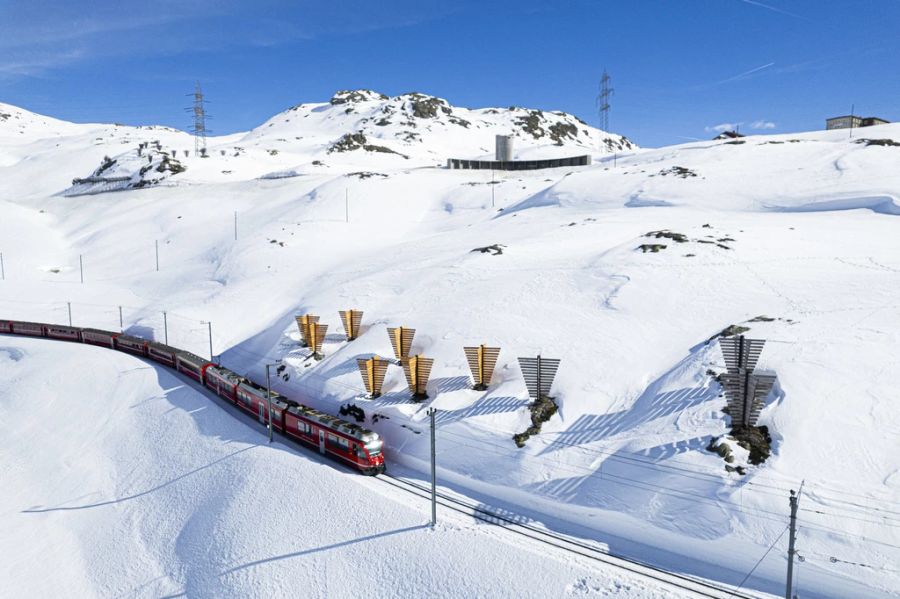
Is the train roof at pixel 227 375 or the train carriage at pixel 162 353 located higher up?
the train roof at pixel 227 375

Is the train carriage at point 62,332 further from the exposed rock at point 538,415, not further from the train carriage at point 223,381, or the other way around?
the exposed rock at point 538,415

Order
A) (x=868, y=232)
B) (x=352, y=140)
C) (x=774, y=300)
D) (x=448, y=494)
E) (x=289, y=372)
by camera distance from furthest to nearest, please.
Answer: (x=352, y=140)
(x=868, y=232)
(x=289, y=372)
(x=774, y=300)
(x=448, y=494)

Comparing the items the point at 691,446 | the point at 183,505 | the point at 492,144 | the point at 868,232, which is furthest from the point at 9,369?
the point at 492,144

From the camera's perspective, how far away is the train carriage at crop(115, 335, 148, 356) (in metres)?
45.3

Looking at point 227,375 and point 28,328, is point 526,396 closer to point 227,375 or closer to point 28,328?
point 227,375

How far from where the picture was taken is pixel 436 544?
18328 mm

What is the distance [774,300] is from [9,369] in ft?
188

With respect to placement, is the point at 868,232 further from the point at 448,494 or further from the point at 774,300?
the point at 448,494

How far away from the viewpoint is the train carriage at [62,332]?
50.3 meters

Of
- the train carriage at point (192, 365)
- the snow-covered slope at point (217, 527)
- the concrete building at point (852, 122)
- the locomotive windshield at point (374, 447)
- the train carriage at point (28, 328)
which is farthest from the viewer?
the concrete building at point (852, 122)

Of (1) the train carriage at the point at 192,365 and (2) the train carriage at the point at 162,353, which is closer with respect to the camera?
(1) the train carriage at the point at 192,365

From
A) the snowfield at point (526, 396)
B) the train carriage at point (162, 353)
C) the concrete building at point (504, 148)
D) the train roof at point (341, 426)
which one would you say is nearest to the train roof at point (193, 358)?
the train carriage at point (162, 353)

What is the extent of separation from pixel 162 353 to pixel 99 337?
1074 centimetres

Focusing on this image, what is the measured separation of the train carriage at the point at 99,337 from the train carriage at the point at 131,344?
0.81 m
